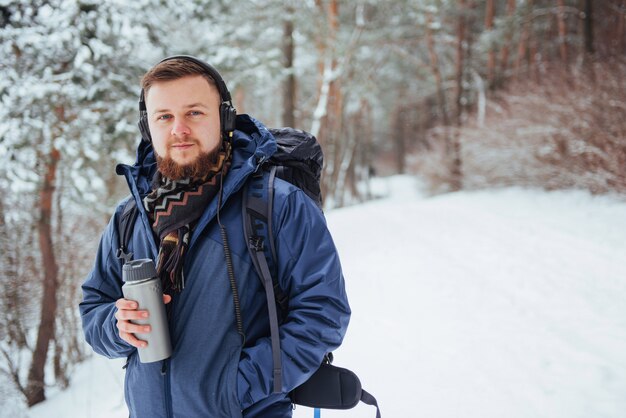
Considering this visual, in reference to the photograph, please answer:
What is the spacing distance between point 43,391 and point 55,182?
3769mm

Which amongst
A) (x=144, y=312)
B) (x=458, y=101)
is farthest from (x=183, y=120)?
(x=458, y=101)

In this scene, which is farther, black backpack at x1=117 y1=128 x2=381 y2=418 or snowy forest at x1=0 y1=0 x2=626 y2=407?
snowy forest at x1=0 y1=0 x2=626 y2=407

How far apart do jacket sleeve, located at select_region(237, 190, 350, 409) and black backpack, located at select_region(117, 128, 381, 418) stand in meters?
0.04

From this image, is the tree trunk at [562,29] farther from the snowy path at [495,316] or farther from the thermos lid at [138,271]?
the thermos lid at [138,271]

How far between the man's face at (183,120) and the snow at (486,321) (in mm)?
2568

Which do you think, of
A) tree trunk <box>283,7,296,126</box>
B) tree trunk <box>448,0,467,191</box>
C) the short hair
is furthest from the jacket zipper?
tree trunk <box>448,0,467,191</box>

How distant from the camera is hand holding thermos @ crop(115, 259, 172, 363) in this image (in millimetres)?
1339

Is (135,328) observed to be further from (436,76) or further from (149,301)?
(436,76)

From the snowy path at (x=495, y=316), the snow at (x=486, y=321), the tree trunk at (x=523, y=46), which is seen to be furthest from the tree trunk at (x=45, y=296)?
the tree trunk at (x=523, y=46)

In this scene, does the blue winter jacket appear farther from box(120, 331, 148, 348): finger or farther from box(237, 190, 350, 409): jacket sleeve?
Result: box(120, 331, 148, 348): finger

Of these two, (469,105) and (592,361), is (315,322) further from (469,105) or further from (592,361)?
(469,105)

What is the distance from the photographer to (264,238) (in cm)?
150

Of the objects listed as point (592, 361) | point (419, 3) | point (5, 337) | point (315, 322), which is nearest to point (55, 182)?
point (5, 337)

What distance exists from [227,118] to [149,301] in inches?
31.0
